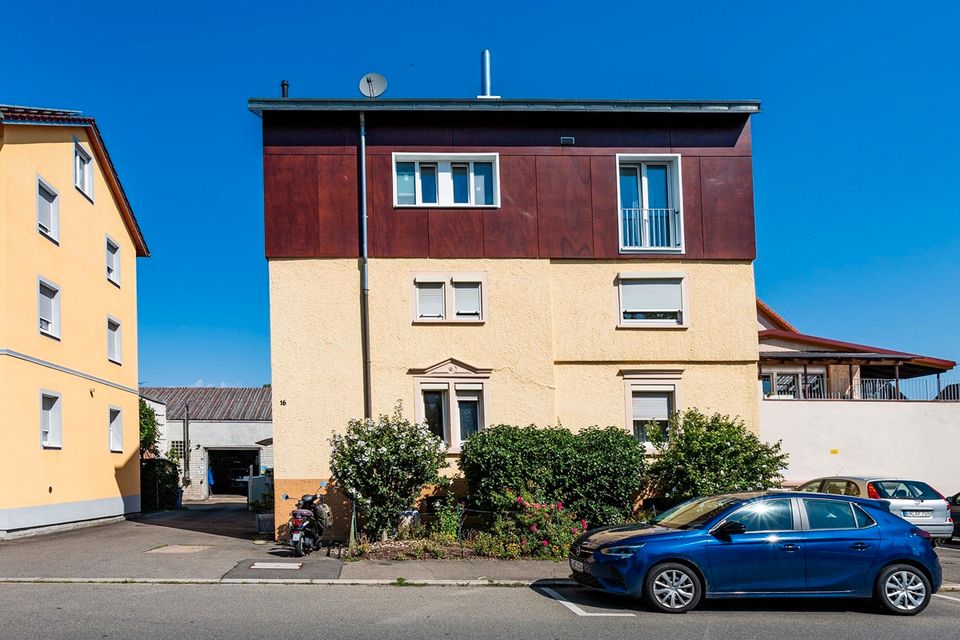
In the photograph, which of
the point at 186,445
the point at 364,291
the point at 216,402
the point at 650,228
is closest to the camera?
the point at 364,291

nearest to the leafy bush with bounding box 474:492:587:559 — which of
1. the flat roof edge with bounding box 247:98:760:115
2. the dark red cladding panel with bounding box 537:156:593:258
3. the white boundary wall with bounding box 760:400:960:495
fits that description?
the dark red cladding panel with bounding box 537:156:593:258

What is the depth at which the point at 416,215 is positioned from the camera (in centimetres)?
1902

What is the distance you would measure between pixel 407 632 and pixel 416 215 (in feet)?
36.0

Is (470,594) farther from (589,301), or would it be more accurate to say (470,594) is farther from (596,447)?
(589,301)

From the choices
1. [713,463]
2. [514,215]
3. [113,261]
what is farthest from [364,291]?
[113,261]

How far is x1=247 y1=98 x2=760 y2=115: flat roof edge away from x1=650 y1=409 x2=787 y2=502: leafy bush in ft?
21.7

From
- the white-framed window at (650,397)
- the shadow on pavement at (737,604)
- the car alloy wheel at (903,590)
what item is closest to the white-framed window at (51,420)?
the white-framed window at (650,397)

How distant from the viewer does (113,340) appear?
2731cm

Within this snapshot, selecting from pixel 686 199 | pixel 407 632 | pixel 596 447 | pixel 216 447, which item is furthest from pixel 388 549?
pixel 216 447

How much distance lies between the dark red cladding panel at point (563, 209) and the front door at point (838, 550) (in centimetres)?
907

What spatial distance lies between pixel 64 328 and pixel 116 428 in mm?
5067

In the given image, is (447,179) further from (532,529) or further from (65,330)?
(65,330)

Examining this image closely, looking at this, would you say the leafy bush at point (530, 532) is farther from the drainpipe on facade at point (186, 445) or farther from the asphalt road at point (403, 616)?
the drainpipe on facade at point (186, 445)

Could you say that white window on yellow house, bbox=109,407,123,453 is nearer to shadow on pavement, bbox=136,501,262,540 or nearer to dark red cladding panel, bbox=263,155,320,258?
shadow on pavement, bbox=136,501,262,540
